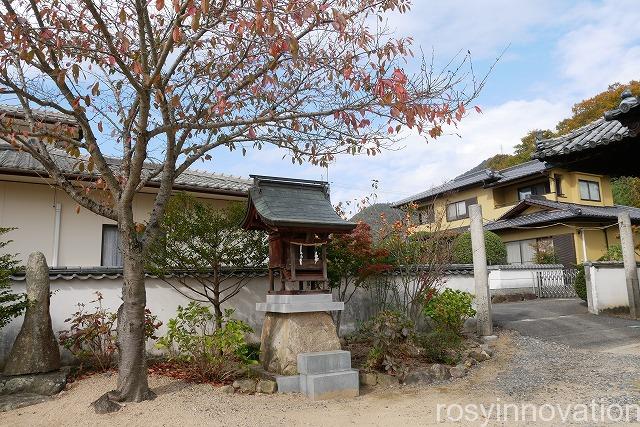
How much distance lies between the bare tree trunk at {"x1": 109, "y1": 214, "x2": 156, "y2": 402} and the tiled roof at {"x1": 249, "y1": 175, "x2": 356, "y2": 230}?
201 cm

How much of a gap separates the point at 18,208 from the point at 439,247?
996 centimetres

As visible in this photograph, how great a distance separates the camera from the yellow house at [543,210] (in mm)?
24234

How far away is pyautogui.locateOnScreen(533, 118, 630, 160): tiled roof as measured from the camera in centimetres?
446

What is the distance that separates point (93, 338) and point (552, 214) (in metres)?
23.8

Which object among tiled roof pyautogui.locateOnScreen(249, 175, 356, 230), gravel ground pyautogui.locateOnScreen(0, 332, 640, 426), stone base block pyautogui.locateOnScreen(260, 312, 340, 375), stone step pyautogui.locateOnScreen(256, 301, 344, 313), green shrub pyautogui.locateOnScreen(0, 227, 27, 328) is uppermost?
tiled roof pyautogui.locateOnScreen(249, 175, 356, 230)

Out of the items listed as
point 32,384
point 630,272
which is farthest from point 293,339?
point 630,272

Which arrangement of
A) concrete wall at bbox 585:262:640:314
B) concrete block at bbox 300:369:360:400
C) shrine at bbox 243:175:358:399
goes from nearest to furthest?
concrete block at bbox 300:369:360:400, shrine at bbox 243:175:358:399, concrete wall at bbox 585:262:640:314

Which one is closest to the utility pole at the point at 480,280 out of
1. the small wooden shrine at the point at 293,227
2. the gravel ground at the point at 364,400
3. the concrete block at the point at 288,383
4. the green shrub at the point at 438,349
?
the green shrub at the point at 438,349

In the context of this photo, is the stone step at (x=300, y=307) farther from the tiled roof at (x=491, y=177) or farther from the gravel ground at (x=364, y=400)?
the tiled roof at (x=491, y=177)

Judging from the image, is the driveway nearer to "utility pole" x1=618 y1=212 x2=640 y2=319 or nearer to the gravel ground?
"utility pole" x1=618 y1=212 x2=640 y2=319

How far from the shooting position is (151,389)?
262 inches

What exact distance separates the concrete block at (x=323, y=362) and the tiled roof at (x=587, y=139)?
416 centimetres

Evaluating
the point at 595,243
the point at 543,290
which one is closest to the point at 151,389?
the point at 543,290

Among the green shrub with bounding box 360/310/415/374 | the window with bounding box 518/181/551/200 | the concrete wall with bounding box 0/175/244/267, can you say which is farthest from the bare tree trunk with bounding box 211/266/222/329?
the window with bounding box 518/181/551/200
